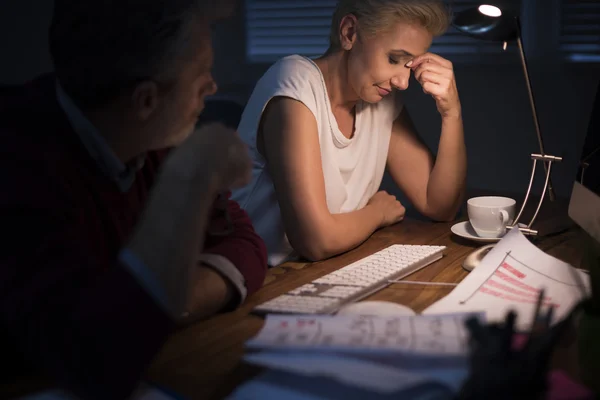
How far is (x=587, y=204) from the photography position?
Answer: 1.36 meters

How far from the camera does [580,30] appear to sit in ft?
8.21

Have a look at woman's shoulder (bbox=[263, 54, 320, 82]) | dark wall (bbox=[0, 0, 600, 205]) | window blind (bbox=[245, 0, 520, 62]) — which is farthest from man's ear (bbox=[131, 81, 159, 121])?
window blind (bbox=[245, 0, 520, 62])

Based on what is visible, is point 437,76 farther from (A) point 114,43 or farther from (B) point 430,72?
(A) point 114,43

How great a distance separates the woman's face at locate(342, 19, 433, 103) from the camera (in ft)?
5.57

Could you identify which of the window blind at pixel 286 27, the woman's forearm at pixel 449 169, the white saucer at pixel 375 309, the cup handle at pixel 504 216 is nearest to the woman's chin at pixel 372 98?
the woman's forearm at pixel 449 169

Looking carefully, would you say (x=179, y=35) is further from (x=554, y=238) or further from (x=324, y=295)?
(x=554, y=238)

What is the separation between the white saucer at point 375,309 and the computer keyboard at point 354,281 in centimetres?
2

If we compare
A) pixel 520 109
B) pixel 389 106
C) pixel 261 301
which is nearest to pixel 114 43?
pixel 261 301

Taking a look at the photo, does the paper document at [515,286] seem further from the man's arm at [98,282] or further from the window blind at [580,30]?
the window blind at [580,30]

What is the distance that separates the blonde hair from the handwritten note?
35.4 inches

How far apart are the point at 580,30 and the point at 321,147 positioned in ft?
4.09

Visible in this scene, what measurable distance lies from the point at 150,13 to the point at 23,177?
0.98 feet

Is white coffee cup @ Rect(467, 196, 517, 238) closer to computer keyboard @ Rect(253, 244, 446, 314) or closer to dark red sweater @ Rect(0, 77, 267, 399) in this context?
computer keyboard @ Rect(253, 244, 446, 314)

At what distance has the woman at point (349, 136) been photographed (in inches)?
63.0
